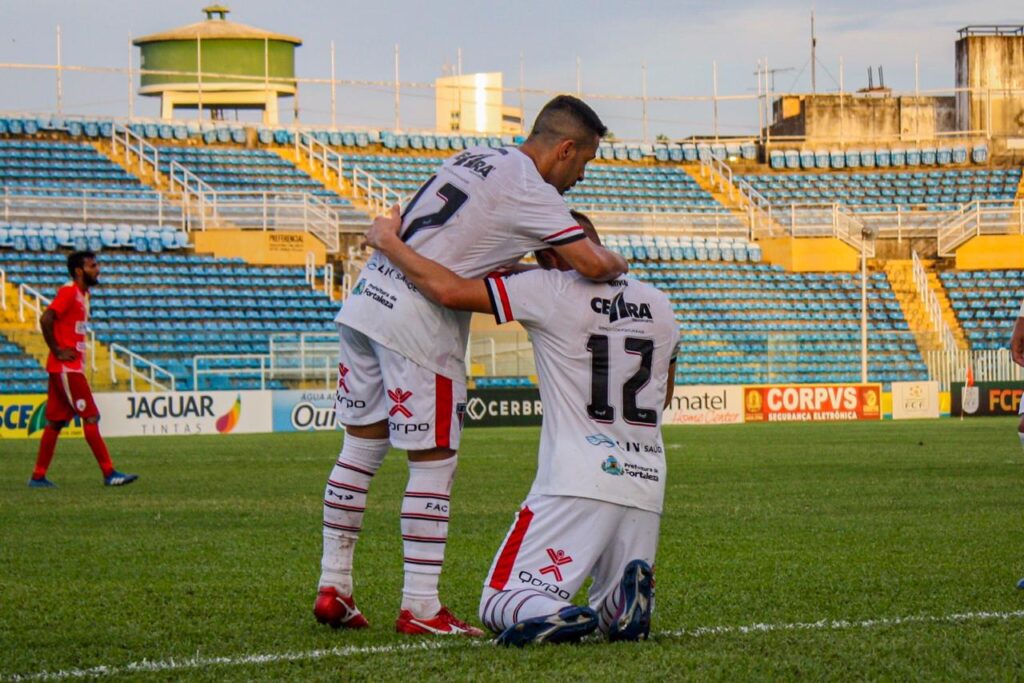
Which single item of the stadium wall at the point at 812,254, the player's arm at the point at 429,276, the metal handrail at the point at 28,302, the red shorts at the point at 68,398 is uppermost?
the stadium wall at the point at 812,254

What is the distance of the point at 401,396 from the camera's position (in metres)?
5.74

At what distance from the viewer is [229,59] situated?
1999 inches

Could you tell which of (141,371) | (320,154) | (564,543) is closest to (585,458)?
(564,543)

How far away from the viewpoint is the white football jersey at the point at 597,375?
17.2 ft

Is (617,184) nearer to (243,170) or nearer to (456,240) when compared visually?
(243,170)

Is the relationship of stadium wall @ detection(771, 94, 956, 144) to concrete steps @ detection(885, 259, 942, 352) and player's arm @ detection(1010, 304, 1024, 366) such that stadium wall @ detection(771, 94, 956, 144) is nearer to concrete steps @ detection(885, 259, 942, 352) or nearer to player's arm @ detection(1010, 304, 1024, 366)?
concrete steps @ detection(885, 259, 942, 352)

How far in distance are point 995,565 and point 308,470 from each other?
31.6 feet

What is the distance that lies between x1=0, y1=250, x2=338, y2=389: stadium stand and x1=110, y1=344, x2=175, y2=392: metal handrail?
4.54 feet

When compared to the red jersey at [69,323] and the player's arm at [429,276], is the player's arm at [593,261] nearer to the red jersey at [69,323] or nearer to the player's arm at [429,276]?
the player's arm at [429,276]

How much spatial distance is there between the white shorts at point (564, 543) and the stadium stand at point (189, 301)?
82.6ft

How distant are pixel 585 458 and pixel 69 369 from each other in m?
9.11

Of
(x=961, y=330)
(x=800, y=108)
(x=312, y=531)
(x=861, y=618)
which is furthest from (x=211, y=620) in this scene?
(x=800, y=108)

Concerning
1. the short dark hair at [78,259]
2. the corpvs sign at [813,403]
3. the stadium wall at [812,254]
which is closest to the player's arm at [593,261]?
the short dark hair at [78,259]

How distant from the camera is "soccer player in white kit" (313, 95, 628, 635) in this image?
5.72 meters
